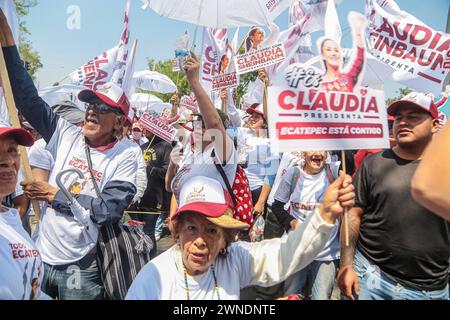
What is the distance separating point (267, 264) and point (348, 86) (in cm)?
89

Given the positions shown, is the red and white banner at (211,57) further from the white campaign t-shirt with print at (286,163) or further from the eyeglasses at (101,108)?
the eyeglasses at (101,108)

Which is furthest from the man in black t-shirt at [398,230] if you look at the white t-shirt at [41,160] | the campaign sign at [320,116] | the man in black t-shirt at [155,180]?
the man in black t-shirt at [155,180]

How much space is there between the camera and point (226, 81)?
5.30 meters

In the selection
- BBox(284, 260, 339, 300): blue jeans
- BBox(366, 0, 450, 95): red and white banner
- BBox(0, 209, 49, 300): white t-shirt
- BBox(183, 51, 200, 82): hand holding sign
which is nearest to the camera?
BBox(0, 209, 49, 300): white t-shirt

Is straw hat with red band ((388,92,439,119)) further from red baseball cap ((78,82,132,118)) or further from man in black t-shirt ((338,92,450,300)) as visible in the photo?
red baseball cap ((78,82,132,118))

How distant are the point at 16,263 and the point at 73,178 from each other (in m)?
1.01

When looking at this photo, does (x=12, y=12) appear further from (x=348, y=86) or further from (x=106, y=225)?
(x=348, y=86)

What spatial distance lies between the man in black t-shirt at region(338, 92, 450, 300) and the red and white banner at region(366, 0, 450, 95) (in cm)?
142

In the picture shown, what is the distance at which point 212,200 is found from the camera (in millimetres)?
2178

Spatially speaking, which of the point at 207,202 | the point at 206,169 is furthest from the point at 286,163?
the point at 207,202

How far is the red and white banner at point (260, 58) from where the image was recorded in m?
5.30

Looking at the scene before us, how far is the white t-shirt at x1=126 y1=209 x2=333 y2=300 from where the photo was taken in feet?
6.57

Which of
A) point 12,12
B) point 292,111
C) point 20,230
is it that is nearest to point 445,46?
point 292,111

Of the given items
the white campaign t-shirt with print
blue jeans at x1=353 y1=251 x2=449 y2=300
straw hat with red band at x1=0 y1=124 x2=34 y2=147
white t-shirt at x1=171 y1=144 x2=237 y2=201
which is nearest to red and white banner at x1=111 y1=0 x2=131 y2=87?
the white campaign t-shirt with print
